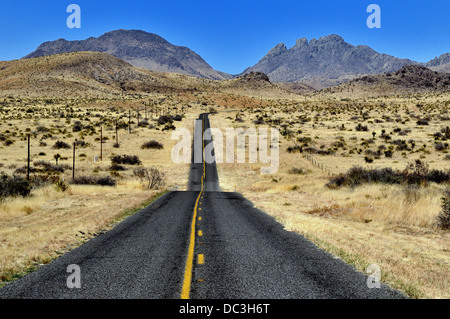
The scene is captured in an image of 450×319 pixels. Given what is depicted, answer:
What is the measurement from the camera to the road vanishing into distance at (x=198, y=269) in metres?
6.05

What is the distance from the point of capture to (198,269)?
7402 millimetres

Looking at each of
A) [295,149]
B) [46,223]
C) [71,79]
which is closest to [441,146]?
[295,149]

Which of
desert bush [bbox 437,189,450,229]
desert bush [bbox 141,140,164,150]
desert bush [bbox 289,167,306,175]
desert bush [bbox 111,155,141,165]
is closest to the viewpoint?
desert bush [bbox 437,189,450,229]

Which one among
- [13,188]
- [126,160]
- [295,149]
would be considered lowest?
[13,188]

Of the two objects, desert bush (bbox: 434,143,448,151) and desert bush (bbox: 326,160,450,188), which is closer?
desert bush (bbox: 326,160,450,188)

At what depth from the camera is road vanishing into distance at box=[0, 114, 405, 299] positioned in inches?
238

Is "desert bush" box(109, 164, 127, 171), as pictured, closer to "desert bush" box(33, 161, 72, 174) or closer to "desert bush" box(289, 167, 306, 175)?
"desert bush" box(33, 161, 72, 174)

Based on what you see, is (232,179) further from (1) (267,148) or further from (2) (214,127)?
(2) (214,127)

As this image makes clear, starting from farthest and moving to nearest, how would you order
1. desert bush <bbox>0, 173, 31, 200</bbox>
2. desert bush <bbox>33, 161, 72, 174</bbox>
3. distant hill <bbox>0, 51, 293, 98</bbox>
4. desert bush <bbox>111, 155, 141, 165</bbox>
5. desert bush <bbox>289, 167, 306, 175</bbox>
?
distant hill <bbox>0, 51, 293, 98</bbox> < desert bush <bbox>111, 155, 141, 165</bbox> < desert bush <bbox>289, 167, 306, 175</bbox> < desert bush <bbox>33, 161, 72, 174</bbox> < desert bush <bbox>0, 173, 31, 200</bbox>

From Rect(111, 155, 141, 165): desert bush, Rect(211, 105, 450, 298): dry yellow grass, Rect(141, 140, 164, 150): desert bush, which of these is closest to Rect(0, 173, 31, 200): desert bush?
Rect(211, 105, 450, 298): dry yellow grass

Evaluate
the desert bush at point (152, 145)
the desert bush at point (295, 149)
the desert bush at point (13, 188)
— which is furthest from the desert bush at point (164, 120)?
the desert bush at point (13, 188)

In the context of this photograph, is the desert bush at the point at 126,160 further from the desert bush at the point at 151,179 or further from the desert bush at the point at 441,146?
the desert bush at the point at 441,146

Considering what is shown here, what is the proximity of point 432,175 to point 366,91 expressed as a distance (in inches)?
6937

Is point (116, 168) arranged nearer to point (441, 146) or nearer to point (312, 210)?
point (312, 210)
